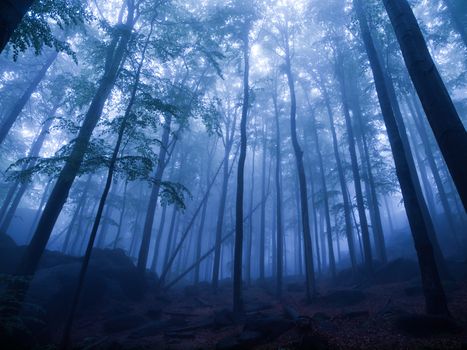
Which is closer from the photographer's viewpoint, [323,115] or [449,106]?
[449,106]

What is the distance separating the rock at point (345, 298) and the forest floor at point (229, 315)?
0.04 m

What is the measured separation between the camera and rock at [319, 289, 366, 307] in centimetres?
1144

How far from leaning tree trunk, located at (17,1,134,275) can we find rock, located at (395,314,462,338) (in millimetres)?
10146

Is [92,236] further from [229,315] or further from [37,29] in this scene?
[229,315]

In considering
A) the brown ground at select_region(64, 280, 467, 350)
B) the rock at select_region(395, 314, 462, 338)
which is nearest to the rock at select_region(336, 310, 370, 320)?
the brown ground at select_region(64, 280, 467, 350)

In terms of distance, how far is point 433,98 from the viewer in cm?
338

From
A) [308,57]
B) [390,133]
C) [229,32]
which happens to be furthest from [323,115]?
[390,133]

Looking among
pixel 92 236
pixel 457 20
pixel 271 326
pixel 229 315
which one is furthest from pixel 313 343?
pixel 457 20

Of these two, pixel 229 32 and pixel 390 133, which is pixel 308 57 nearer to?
pixel 229 32

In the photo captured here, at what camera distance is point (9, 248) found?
Answer: 51.7 feet

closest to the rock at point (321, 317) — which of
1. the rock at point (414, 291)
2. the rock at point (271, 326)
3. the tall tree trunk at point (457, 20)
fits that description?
the rock at point (271, 326)

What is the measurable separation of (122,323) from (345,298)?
9645mm

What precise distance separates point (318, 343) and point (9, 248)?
1800cm

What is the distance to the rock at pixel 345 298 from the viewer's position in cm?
1144
